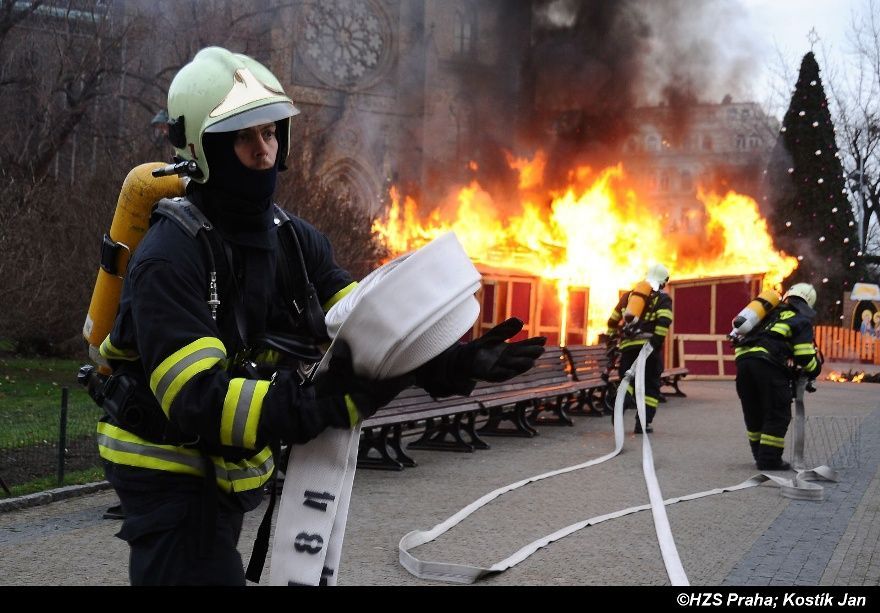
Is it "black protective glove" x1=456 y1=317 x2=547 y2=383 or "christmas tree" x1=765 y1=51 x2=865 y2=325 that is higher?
"christmas tree" x1=765 y1=51 x2=865 y2=325

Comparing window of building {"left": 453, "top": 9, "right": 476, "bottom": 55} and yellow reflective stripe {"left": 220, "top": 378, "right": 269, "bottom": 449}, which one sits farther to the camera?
window of building {"left": 453, "top": 9, "right": 476, "bottom": 55}

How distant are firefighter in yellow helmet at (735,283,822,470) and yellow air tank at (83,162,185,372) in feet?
23.9

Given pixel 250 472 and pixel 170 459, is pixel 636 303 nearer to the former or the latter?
pixel 250 472

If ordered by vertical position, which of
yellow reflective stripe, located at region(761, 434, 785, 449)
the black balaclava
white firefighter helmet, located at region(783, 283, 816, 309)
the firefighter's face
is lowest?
yellow reflective stripe, located at region(761, 434, 785, 449)

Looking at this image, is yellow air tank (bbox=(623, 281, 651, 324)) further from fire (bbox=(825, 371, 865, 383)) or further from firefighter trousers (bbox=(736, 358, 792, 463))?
fire (bbox=(825, 371, 865, 383))

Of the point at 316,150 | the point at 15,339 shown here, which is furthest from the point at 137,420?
the point at 316,150

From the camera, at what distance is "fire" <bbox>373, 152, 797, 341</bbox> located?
84.8 ft

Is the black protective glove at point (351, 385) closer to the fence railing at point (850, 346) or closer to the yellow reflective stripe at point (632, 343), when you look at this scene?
the yellow reflective stripe at point (632, 343)

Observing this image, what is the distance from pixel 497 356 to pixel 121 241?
4.88 feet

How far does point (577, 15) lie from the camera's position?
120 ft

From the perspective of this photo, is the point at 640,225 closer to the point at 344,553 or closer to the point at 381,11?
the point at 381,11

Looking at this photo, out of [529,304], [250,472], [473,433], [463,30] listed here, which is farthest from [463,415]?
[463,30]

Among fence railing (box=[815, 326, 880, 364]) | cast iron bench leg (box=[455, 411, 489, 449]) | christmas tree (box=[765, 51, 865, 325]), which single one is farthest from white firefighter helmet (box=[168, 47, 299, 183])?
christmas tree (box=[765, 51, 865, 325])

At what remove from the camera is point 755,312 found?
32.6 feet
